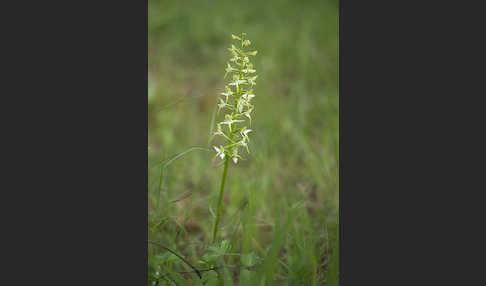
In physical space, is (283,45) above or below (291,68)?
above

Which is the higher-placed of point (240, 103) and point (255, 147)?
point (240, 103)

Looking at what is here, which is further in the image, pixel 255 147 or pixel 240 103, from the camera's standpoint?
pixel 255 147

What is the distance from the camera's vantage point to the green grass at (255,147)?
118 inches

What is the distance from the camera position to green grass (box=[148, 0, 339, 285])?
300 cm

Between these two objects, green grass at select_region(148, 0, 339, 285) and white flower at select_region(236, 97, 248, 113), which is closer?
white flower at select_region(236, 97, 248, 113)

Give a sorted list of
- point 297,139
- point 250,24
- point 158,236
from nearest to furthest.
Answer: point 158,236 < point 297,139 < point 250,24

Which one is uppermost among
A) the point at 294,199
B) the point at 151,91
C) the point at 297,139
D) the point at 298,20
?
the point at 298,20

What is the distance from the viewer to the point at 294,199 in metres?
4.33

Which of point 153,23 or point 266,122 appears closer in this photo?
point 266,122

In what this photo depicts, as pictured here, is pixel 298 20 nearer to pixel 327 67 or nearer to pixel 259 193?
pixel 327 67

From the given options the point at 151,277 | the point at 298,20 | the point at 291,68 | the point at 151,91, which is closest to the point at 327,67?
the point at 291,68

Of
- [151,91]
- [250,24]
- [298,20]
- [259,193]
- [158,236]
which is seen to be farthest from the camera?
[298,20]

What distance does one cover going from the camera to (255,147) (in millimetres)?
3678

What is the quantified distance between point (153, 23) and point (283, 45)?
3.06m
